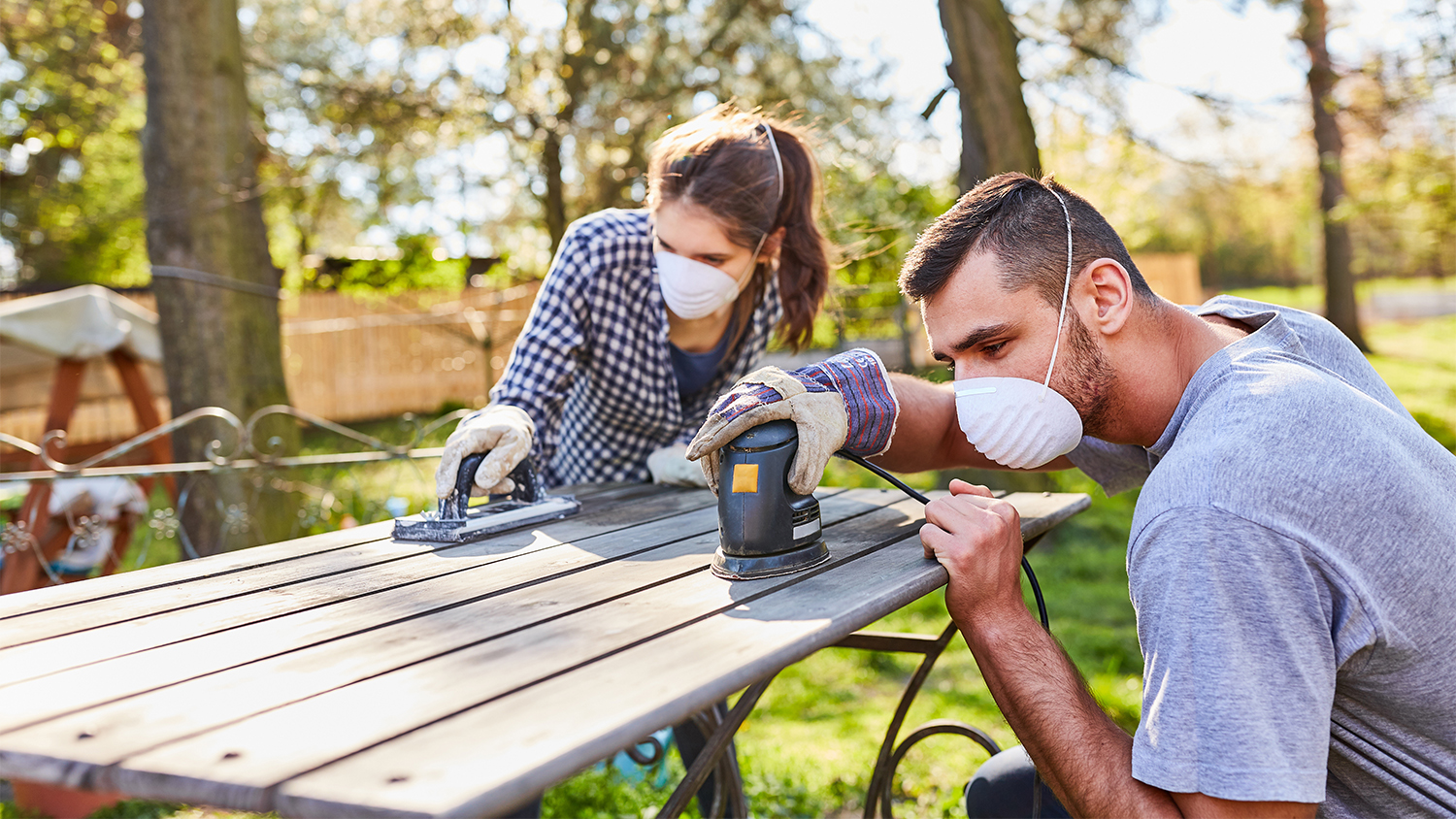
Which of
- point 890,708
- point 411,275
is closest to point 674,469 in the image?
point 890,708

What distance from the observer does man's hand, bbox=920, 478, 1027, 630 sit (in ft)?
4.53

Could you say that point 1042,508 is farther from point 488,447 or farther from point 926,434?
point 488,447

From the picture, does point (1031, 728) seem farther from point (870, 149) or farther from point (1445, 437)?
point (1445, 437)

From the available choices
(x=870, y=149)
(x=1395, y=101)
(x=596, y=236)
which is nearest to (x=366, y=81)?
(x=870, y=149)

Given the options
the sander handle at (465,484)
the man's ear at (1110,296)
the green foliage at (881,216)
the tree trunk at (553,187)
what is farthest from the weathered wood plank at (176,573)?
the tree trunk at (553,187)

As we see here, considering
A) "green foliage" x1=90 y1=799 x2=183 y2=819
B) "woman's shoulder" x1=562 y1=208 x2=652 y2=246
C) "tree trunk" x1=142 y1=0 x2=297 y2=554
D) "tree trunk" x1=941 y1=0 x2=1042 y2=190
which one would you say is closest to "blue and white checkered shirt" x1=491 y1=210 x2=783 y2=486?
"woman's shoulder" x1=562 y1=208 x2=652 y2=246

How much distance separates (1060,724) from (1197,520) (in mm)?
345

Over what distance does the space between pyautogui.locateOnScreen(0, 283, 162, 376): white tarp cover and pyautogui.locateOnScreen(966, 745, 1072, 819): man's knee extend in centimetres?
440

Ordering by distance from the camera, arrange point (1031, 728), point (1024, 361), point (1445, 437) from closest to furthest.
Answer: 1. point (1031, 728)
2. point (1024, 361)
3. point (1445, 437)

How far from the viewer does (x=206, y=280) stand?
427 cm

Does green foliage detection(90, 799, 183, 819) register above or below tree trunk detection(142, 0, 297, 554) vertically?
below

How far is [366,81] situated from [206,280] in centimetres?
533

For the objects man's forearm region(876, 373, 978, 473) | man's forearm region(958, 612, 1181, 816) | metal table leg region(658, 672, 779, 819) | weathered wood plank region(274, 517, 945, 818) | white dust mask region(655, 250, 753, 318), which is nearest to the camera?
weathered wood plank region(274, 517, 945, 818)

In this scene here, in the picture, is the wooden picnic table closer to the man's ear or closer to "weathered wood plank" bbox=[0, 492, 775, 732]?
"weathered wood plank" bbox=[0, 492, 775, 732]
